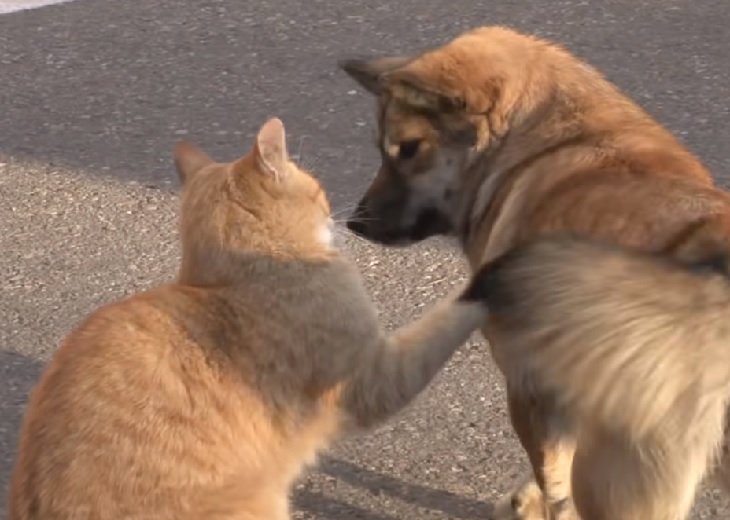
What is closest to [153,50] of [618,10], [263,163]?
[618,10]

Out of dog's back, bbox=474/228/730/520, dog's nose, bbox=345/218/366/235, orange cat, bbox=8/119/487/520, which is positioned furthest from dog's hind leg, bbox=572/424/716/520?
dog's nose, bbox=345/218/366/235

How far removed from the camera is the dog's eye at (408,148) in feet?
13.8

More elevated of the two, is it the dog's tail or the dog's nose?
the dog's tail

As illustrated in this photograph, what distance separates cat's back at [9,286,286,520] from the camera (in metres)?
3.47

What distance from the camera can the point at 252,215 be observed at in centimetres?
397

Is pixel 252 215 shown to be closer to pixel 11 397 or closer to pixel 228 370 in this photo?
pixel 228 370

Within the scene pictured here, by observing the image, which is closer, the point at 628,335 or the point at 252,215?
the point at 628,335

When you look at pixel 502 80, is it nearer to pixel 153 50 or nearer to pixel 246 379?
pixel 246 379

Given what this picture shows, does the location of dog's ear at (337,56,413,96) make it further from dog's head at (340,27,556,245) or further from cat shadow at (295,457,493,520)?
cat shadow at (295,457,493,520)

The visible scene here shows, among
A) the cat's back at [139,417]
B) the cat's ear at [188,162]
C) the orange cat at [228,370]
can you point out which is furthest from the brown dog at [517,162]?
the cat's back at [139,417]

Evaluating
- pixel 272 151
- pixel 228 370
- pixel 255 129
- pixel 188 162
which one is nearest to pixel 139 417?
pixel 228 370

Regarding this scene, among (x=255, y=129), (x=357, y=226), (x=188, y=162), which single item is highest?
(x=188, y=162)

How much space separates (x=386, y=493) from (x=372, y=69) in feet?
3.79

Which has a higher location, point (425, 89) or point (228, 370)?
point (425, 89)
